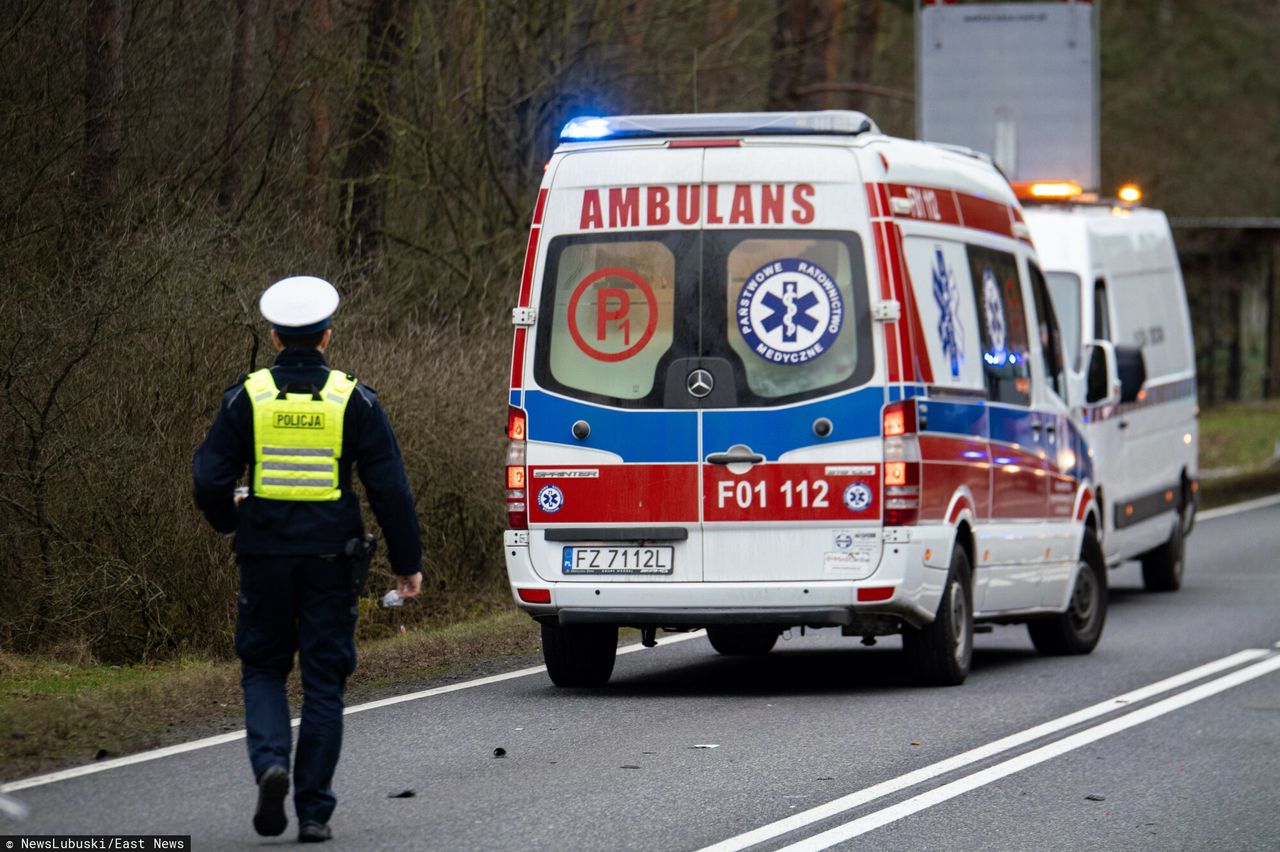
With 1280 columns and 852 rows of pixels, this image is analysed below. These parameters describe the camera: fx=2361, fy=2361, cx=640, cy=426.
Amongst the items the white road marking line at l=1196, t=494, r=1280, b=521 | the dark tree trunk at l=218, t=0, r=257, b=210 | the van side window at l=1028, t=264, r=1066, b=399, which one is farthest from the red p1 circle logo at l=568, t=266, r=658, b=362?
the white road marking line at l=1196, t=494, r=1280, b=521

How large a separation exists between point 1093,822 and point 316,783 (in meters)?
2.61

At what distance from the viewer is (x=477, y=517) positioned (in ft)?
50.5

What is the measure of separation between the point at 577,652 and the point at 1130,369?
5559 millimetres

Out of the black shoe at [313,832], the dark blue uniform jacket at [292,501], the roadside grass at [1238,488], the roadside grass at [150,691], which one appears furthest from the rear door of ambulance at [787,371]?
the roadside grass at [1238,488]

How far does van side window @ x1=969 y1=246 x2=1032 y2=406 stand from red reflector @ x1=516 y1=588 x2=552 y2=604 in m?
2.56

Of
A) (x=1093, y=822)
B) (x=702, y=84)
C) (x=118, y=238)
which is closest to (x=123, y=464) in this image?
(x=118, y=238)

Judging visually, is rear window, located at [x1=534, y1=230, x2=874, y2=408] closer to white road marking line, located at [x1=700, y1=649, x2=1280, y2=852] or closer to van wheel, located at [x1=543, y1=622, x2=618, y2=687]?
van wheel, located at [x1=543, y1=622, x2=618, y2=687]

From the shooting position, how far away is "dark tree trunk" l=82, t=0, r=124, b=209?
1389cm

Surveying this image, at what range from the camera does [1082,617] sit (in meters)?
13.4

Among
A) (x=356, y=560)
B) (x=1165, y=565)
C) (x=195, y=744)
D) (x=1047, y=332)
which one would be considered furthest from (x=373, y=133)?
(x=356, y=560)

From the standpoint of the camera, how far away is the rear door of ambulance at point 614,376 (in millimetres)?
10742

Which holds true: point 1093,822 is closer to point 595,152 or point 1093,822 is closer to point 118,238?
point 595,152
